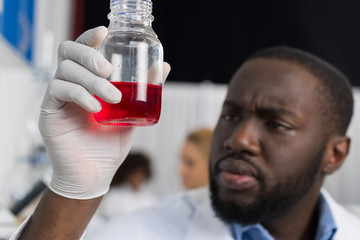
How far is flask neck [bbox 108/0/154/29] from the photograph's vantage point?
75 centimetres

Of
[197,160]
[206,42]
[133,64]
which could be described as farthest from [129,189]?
[206,42]

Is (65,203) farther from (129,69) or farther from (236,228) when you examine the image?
(236,228)

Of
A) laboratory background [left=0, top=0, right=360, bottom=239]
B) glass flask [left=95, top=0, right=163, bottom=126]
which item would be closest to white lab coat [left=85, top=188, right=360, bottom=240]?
glass flask [left=95, top=0, right=163, bottom=126]

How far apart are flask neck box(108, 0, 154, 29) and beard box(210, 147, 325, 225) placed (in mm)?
507

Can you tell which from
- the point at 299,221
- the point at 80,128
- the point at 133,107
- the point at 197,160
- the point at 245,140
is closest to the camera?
the point at 133,107

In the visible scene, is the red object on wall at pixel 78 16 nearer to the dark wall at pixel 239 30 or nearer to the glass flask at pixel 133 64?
the dark wall at pixel 239 30

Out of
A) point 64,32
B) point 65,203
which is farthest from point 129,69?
point 64,32

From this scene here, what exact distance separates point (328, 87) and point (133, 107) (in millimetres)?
735

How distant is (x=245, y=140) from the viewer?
3.64 feet

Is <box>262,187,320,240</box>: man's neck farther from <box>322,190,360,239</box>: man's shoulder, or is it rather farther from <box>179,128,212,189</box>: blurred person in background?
<box>179,128,212,189</box>: blurred person in background

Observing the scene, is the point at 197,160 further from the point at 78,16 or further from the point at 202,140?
the point at 78,16

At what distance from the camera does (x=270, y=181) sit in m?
1.13

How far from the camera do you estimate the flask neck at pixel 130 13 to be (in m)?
0.75

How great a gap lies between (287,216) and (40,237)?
693mm
